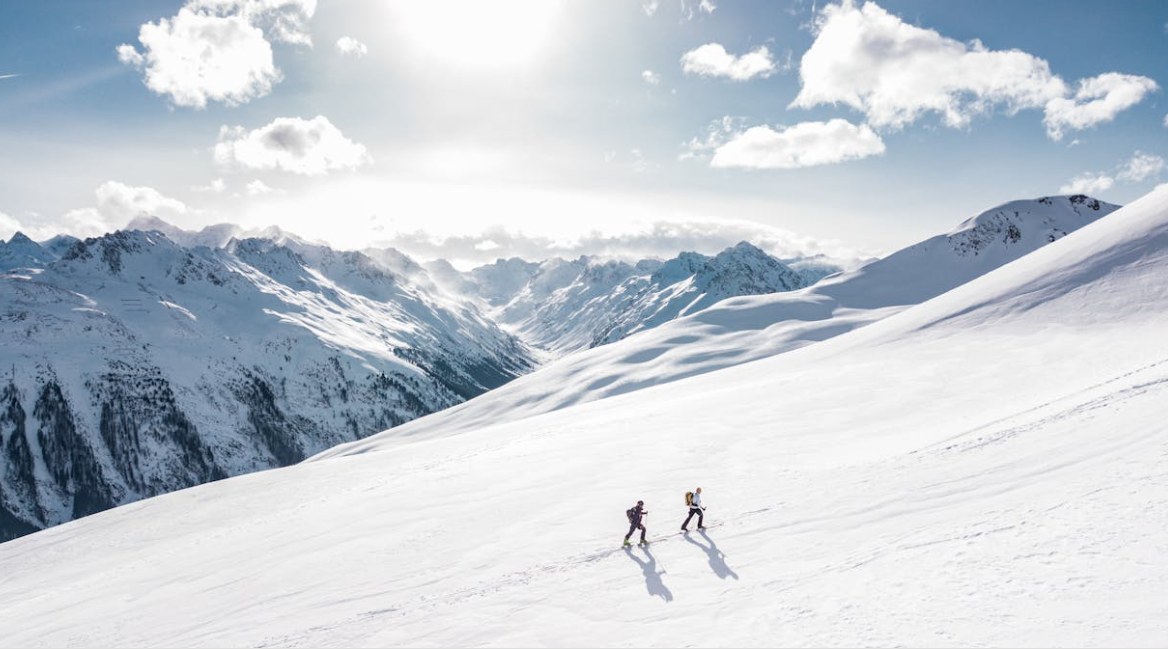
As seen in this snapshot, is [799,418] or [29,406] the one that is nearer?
[799,418]

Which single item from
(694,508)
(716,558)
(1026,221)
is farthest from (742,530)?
(1026,221)

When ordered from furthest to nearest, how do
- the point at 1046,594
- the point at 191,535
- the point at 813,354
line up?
1. the point at 813,354
2. the point at 191,535
3. the point at 1046,594

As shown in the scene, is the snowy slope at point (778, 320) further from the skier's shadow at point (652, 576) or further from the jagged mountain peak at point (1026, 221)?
the skier's shadow at point (652, 576)

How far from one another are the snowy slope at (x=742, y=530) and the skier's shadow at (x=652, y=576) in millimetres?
150

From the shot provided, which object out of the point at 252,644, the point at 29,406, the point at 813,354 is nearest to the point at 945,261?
the point at 813,354

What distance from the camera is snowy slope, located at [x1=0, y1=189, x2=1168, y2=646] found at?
37.1 ft

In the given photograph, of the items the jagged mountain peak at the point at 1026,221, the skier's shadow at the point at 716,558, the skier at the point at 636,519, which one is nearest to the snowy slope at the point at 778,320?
the jagged mountain peak at the point at 1026,221

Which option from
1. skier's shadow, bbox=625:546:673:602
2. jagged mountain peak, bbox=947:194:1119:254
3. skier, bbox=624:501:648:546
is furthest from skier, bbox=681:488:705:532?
jagged mountain peak, bbox=947:194:1119:254

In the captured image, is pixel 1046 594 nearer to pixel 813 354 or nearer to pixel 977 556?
pixel 977 556

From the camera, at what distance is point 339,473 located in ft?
126

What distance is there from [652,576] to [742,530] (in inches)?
134

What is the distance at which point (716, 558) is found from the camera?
1523cm

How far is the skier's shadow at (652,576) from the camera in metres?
13.9

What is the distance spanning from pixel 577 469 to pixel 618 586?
1163cm
